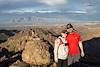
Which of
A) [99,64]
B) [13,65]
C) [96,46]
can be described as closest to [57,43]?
[13,65]

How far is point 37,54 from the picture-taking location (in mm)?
19250

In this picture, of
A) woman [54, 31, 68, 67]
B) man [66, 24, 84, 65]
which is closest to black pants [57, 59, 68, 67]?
woman [54, 31, 68, 67]

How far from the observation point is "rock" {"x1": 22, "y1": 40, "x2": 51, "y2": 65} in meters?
19.2

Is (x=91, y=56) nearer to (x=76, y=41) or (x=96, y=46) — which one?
(x=96, y=46)

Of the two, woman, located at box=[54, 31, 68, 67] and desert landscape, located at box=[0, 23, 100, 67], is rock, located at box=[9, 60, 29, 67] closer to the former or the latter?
desert landscape, located at box=[0, 23, 100, 67]

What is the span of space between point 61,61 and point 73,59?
0.65 meters

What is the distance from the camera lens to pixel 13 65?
61.1 ft

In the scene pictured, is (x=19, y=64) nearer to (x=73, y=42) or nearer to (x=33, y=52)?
(x=33, y=52)

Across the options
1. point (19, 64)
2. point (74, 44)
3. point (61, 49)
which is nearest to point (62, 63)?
point (61, 49)

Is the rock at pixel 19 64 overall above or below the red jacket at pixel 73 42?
below

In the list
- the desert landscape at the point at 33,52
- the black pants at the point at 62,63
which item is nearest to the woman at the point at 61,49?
the black pants at the point at 62,63

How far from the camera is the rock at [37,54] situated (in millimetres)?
19203

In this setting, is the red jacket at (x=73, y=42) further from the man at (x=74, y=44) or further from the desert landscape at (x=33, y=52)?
the desert landscape at (x=33, y=52)

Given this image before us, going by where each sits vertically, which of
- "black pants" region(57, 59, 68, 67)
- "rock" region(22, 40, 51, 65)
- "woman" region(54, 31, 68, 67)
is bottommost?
"rock" region(22, 40, 51, 65)
